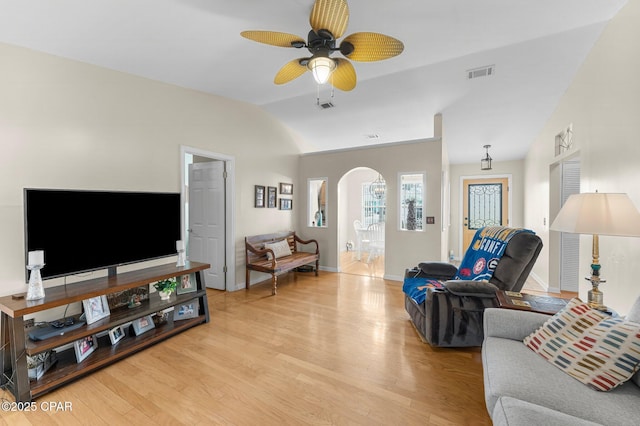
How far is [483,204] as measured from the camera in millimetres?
6676

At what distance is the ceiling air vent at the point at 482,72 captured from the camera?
119 inches

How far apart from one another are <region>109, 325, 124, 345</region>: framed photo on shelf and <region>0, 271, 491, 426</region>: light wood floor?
241 millimetres

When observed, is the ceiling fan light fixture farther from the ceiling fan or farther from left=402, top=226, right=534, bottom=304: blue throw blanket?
left=402, top=226, right=534, bottom=304: blue throw blanket

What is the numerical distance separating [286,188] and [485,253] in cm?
356

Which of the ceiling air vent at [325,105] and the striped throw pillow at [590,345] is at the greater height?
the ceiling air vent at [325,105]

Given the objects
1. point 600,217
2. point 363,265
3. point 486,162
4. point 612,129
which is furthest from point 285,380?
point 486,162

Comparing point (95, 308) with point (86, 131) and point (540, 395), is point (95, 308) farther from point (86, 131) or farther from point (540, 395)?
point (540, 395)

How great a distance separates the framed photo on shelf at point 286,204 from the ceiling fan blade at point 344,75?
2.95 m

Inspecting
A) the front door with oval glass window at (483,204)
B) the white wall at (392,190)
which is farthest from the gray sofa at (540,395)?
the front door with oval glass window at (483,204)

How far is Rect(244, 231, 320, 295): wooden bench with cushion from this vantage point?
411cm

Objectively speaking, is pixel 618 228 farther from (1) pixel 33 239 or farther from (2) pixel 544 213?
(1) pixel 33 239

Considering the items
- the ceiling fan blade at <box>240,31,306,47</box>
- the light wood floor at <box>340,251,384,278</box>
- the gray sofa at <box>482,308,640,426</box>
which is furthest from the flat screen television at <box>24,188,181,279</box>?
the light wood floor at <box>340,251,384,278</box>

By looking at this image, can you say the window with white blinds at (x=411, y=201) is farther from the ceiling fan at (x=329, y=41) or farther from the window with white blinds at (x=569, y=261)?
the ceiling fan at (x=329, y=41)

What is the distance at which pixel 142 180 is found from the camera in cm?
298
